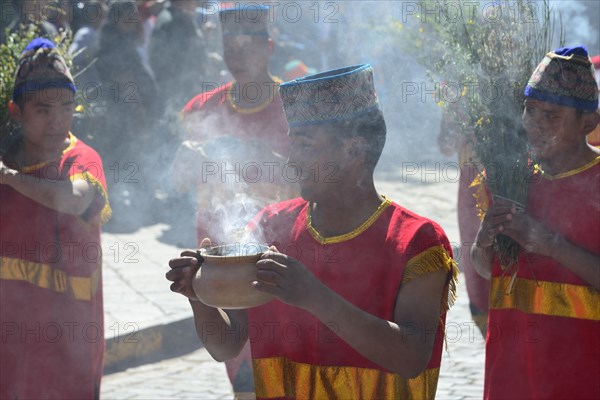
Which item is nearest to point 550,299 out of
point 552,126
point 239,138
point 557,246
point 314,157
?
point 557,246

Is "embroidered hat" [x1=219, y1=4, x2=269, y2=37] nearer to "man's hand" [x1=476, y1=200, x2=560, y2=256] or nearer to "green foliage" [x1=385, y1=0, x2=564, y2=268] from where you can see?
"green foliage" [x1=385, y1=0, x2=564, y2=268]

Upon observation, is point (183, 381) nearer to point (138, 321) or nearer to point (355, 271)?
point (138, 321)

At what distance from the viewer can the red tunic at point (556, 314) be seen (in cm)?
369

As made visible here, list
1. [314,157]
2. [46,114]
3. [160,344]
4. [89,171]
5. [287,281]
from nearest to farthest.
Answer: [287,281] < [314,157] < [46,114] < [89,171] < [160,344]

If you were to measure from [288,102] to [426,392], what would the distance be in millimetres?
981

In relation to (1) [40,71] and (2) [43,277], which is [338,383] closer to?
(2) [43,277]

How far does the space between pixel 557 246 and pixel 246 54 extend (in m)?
3.02

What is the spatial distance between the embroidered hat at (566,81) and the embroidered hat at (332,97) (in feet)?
3.09

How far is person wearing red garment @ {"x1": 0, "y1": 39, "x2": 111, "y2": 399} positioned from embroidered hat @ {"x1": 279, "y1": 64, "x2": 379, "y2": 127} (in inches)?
79.6

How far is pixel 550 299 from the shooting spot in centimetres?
374

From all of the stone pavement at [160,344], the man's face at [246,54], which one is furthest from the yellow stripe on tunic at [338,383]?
the man's face at [246,54]

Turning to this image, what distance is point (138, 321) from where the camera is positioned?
Result: 303 inches

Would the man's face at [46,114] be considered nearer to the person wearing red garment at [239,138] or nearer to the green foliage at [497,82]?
the person wearing red garment at [239,138]

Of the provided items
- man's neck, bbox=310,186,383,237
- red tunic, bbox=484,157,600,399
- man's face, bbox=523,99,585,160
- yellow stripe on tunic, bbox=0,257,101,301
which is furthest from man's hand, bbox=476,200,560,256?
yellow stripe on tunic, bbox=0,257,101,301
